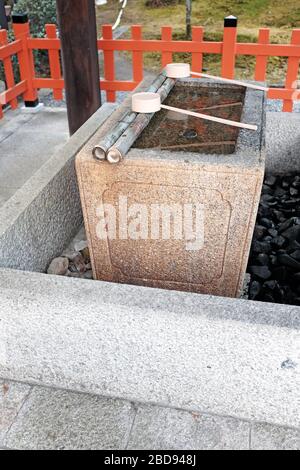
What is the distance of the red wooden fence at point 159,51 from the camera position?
465cm

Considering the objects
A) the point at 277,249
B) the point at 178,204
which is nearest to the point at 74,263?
the point at 178,204

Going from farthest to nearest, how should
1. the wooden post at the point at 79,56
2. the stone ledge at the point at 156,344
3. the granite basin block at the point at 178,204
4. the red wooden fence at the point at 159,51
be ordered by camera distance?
the red wooden fence at the point at 159,51
the wooden post at the point at 79,56
the granite basin block at the point at 178,204
the stone ledge at the point at 156,344

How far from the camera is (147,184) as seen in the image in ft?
6.82

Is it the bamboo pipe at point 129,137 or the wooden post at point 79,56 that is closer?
the bamboo pipe at point 129,137

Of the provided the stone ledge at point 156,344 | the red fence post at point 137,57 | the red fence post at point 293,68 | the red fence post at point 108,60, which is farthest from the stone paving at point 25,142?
the red fence post at point 293,68

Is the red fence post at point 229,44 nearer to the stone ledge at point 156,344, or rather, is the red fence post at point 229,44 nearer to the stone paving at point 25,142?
the stone paving at point 25,142

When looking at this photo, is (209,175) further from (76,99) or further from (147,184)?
Result: (76,99)

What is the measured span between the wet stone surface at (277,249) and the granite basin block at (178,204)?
0.28 metres

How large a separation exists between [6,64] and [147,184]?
3.65 meters

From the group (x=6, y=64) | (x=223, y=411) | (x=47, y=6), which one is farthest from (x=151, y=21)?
(x=223, y=411)

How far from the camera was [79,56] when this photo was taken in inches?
149

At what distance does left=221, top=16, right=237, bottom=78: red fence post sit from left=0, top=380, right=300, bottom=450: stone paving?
3.77 meters

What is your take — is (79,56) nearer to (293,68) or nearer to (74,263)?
(74,263)

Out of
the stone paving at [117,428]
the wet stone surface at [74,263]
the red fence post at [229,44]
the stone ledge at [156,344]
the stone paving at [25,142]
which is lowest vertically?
the stone paving at [25,142]
